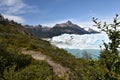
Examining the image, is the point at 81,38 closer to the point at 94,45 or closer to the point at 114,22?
the point at 94,45

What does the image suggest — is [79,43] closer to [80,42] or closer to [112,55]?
[80,42]

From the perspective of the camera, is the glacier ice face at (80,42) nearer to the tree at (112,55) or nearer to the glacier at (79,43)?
the glacier at (79,43)

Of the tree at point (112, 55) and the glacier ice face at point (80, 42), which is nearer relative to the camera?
the tree at point (112, 55)

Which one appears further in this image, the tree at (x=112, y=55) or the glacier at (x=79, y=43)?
the glacier at (x=79, y=43)

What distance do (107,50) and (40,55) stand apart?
2270cm

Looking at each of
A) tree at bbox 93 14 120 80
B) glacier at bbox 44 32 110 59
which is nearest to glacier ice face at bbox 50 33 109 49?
glacier at bbox 44 32 110 59

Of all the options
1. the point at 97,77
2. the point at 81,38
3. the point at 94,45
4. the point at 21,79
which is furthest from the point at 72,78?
the point at 81,38

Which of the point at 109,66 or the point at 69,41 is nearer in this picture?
the point at 109,66

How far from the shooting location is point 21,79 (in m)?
13.4

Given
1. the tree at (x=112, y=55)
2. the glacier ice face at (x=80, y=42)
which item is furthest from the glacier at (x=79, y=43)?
the tree at (x=112, y=55)

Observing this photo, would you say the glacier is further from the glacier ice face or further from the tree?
the tree

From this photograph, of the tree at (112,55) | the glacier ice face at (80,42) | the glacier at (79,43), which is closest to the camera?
the tree at (112,55)

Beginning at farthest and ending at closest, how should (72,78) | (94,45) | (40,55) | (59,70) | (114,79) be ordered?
1. (94,45)
2. (40,55)
3. (59,70)
4. (72,78)
5. (114,79)

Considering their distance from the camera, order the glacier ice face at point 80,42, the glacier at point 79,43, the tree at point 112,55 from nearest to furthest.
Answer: the tree at point 112,55
the glacier at point 79,43
the glacier ice face at point 80,42
